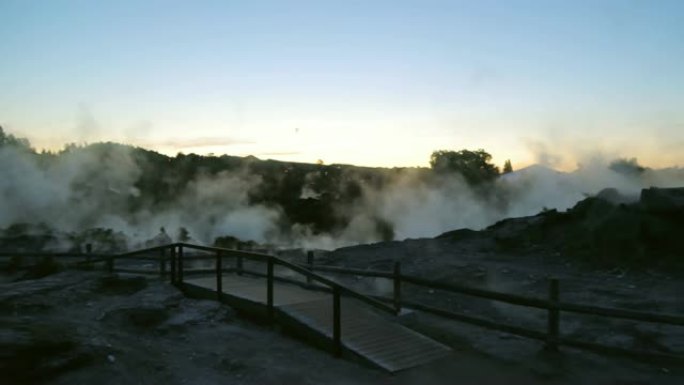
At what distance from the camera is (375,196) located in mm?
32188

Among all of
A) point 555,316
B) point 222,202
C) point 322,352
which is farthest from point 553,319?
point 222,202

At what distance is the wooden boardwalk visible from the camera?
22.5 feet

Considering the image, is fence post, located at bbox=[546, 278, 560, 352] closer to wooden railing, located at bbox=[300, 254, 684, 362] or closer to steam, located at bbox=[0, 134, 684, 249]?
wooden railing, located at bbox=[300, 254, 684, 362]

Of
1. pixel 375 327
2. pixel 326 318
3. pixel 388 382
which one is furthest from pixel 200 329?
pixel 388 382

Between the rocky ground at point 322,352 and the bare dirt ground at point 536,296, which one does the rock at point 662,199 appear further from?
the bare dirt ground at point 536,296

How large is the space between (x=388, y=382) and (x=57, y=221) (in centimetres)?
2139

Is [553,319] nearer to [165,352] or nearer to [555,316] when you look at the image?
[555,316]

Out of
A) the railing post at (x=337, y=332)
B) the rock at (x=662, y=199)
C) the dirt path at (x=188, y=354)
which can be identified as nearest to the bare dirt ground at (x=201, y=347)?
the dirt path at (x=188, y=354)

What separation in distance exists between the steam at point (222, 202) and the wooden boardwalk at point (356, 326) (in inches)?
527

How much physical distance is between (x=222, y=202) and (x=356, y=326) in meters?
21.4

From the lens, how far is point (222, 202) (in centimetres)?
2803

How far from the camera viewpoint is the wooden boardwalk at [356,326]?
686cm

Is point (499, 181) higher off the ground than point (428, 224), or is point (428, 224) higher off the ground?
point (499, 181)

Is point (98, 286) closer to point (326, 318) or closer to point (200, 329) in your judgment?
point (200, 329)
